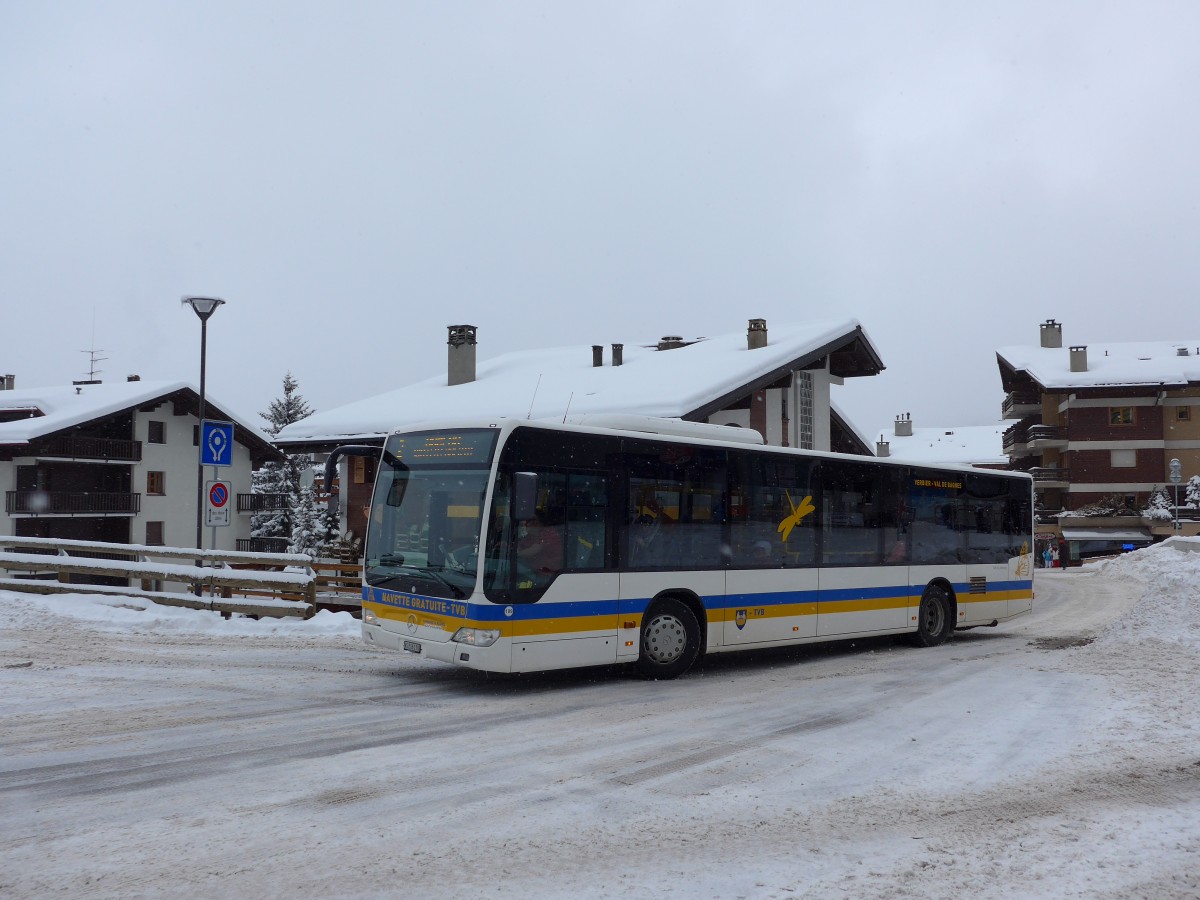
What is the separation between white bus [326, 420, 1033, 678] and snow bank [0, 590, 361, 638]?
4124mm

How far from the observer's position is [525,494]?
10.1m

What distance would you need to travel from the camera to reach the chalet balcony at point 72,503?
40.6 m

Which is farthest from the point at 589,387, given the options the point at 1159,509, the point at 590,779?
the point at 1159,509

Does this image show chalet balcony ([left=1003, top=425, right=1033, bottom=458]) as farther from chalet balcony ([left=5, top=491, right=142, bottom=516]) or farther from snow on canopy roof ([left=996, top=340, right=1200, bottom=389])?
chalet balcony ([left=5, top=491, right=142, bottom=516])

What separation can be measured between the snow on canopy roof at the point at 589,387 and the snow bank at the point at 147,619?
9.55 m

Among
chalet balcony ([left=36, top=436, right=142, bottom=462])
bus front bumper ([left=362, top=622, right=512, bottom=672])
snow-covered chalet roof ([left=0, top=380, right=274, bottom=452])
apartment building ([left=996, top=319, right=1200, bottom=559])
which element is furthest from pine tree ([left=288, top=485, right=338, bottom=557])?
bus front bumper ([left=362, top=622, right=512, bottom=672])

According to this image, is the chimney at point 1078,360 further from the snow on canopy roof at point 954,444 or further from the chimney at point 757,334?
the chimney at point 757,334

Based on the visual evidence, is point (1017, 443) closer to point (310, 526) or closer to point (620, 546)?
point (310, 526)

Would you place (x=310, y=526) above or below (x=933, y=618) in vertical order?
above

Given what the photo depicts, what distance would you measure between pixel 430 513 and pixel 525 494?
137cm

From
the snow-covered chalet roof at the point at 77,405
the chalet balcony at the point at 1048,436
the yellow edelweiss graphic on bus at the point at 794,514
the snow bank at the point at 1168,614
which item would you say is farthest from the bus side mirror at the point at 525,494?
the chalet balcony at the point at 1048,436

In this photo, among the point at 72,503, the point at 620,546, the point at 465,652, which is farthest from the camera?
the point at 72,503

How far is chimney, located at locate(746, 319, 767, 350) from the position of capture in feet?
104

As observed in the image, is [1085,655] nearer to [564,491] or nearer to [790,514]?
[790,514]
